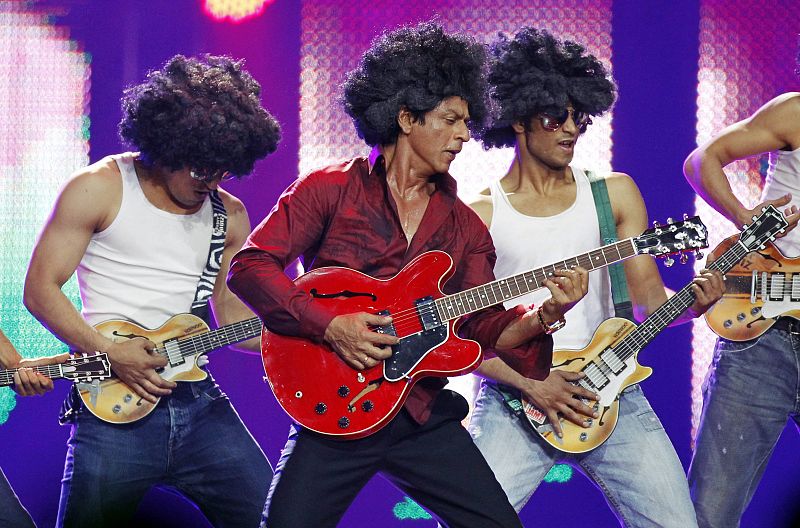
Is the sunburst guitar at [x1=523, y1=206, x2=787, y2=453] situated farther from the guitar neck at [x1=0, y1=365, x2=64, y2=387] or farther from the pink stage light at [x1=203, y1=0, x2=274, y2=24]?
the pink stage light at [x1=203, y1=0, x2=274, y2=24]

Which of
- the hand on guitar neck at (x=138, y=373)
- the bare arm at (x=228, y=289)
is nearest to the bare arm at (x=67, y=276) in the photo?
the hand on guitar neck at (x=138, y=373)

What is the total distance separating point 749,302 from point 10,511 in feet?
10.4

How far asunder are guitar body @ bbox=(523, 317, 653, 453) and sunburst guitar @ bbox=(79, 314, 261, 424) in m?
1.39

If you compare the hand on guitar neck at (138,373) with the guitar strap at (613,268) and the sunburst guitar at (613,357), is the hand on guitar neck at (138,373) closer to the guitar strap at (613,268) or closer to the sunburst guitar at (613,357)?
the sunburst guitar at (613,357)

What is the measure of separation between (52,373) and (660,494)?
8.50 feet

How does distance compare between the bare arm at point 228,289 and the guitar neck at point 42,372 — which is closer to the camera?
the guitar neck at point 42,372

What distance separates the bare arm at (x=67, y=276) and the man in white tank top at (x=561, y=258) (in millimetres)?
1456

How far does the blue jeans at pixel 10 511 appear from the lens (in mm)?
3912

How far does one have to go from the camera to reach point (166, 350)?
4516 mm

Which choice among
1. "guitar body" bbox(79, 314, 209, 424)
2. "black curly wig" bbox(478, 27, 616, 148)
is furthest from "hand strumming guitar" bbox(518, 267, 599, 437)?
"guitar body" bbox(79, 314, 209, 424)

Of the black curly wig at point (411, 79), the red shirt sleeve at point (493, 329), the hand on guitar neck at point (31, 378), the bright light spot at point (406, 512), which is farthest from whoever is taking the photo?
the bright light spot at point (406, 512)

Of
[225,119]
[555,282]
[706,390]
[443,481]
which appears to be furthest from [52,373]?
[706,390]

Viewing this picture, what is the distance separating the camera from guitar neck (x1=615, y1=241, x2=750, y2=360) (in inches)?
171

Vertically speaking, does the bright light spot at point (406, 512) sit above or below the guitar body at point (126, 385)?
below
